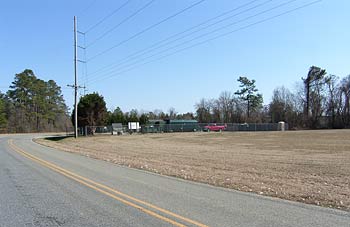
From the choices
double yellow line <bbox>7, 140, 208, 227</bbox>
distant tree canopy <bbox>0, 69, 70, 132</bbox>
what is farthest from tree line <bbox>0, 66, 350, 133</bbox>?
double yellow line <bbox>7, 140, 208, 227</bbox>

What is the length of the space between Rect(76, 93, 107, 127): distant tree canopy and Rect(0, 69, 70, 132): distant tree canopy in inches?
1894

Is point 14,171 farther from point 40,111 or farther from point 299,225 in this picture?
point 40,111

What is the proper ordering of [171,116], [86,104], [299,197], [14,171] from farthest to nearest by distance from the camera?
[171,116] → [86,104] → [14,171] → [299,197]

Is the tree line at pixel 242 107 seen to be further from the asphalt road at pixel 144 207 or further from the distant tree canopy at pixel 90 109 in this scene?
the asphalt road at pixel 144 207

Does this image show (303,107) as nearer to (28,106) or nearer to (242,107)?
(242,107)

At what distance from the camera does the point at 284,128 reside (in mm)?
99312

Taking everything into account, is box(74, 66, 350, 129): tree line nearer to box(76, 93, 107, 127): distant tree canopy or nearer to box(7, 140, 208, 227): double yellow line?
box(76, 93, 107, 127): distant tree canopy

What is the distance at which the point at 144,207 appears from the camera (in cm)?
802

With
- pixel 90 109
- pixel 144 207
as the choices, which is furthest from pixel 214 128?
pixel 144 207

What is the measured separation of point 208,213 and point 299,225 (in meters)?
1.79

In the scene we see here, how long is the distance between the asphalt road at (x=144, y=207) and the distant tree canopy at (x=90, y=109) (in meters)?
54.7

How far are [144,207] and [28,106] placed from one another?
11843cm

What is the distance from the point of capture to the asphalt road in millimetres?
6762

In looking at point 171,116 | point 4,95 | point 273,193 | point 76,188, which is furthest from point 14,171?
point 171,116
